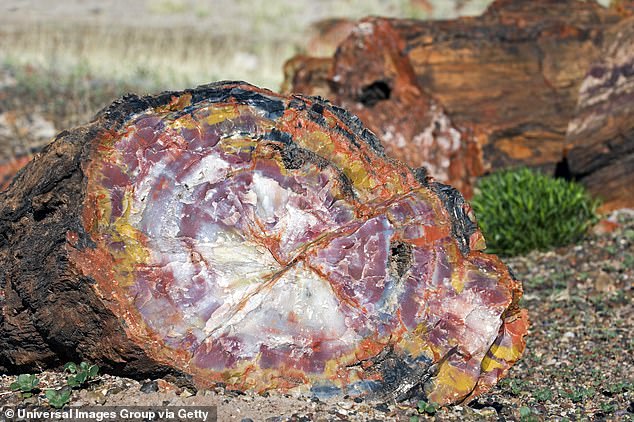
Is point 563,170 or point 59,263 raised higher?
point 59,263

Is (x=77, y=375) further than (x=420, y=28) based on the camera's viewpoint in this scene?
No

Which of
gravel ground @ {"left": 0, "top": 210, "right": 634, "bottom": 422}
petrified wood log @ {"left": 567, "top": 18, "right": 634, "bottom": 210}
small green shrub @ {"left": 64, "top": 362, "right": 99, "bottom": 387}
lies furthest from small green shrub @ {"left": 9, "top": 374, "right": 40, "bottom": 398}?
petrified wood log @ {"left": 567, "top": 18, "right": 634, "bottom": 210}

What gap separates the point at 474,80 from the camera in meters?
8.67

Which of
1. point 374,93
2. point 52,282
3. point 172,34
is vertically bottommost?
point 172,34

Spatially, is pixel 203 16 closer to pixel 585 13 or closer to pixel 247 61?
pixel 247 61

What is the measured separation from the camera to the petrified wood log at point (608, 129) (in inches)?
302

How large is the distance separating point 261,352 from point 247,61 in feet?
46.2

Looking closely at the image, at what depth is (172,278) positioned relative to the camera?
376 cm

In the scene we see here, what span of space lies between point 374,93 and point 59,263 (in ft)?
17.1

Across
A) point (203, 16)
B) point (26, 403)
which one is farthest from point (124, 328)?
point (203, 16)

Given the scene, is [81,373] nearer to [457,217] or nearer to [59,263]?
[59,263]

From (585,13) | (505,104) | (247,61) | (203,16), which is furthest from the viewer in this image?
(203,16)

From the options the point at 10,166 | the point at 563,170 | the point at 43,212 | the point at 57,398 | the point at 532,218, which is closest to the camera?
the point at 57,398

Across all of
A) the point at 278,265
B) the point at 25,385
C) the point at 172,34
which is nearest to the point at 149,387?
the point at 25,385
